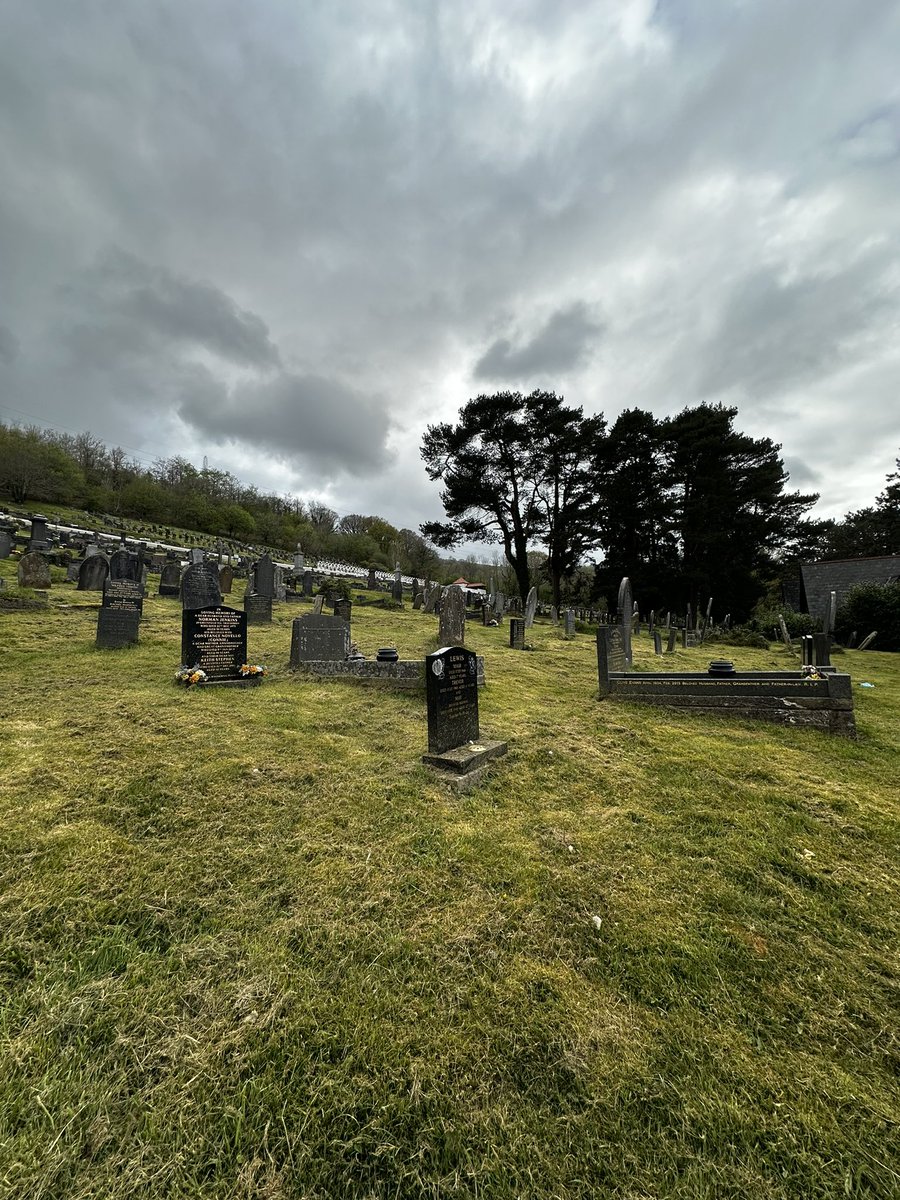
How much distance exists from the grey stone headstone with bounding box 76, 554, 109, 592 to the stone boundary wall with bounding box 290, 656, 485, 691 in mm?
9320

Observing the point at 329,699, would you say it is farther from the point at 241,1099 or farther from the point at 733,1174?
the point at 733,1174

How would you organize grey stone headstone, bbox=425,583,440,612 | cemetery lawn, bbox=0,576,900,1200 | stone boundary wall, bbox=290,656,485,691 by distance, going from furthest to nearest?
grey stone headstone, bbox=425,583,440,612
stone boundary wall, bbox=290,656,485,691
cemetery lawn, bbox=0,576,900,1200

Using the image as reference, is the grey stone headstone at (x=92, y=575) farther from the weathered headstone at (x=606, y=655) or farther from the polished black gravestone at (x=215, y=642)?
the weathered headstone at (x=606, y=655)

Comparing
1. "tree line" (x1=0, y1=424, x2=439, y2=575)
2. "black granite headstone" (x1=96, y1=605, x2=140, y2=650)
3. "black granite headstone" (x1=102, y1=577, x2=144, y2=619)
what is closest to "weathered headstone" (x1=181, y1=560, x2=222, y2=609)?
"black granite headstone" (x1=102, y1=577, x2=144, y2=619)

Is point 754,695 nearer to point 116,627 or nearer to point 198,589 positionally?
point 116,627

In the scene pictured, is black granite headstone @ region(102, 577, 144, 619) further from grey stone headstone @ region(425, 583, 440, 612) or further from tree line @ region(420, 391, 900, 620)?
tree line @ region(420, 391, 900, 620)

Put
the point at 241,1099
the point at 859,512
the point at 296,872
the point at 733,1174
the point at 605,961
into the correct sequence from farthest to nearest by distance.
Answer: the point at 859,512, the point at 296,872, the point at 605,961, the point at 241,1099, the point at 733,1174

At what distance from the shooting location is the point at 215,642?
6.50m

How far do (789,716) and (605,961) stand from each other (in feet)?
16.1

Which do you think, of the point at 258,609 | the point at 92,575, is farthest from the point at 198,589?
the point at 92,575

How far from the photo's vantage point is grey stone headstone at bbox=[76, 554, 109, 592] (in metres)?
12.8

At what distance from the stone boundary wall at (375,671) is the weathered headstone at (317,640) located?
6.3 inches

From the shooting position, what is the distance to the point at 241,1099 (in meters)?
1.60

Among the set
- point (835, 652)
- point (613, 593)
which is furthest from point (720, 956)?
point (613, 593)
